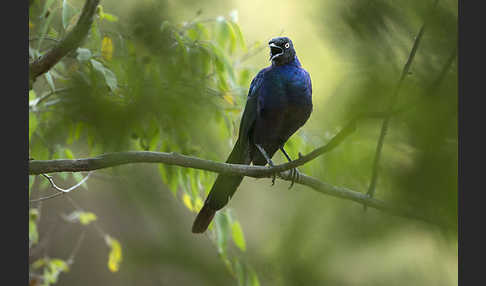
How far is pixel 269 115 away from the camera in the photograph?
2076mm

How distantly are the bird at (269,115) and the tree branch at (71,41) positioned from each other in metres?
0.81

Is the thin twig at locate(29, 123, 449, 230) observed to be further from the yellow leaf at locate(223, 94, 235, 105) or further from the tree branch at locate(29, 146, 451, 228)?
the yellow leaf at locate(223, 94, 235, 105)

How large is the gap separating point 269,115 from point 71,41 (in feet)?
3.28

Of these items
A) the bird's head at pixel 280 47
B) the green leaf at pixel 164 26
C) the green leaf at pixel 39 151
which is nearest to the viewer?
the green leaf at pixel 164 26

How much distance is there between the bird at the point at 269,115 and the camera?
2.00 m

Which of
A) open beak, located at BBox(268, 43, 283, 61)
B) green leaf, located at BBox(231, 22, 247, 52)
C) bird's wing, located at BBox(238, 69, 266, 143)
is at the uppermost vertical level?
green leaf, located at BBox(231, 22, 247, 52)

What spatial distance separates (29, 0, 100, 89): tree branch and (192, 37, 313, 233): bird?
813 mm

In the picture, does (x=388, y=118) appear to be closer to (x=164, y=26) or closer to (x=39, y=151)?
(x=164, y=26)

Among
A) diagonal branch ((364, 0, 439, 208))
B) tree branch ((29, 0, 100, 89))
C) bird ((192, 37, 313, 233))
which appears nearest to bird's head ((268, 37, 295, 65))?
bird ((192, 37, 313, 233))

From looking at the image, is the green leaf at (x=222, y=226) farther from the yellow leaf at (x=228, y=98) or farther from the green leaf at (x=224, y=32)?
the green leaf at (x=224, y=32)

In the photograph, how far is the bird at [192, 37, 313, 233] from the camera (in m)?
2.00

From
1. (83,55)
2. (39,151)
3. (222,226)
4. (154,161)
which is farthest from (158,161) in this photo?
(222,226)

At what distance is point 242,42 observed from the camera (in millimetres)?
1956

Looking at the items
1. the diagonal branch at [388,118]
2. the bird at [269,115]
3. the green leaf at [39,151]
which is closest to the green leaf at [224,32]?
the bird at [269,115]
